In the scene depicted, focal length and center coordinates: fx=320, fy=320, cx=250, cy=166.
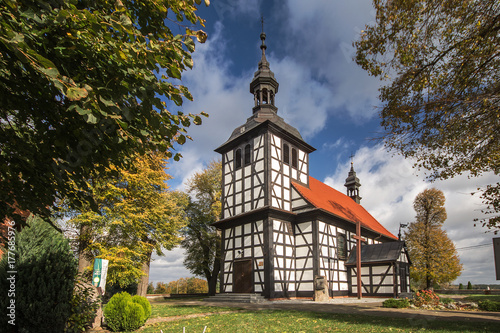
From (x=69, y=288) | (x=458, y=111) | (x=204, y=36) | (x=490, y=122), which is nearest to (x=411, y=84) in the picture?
(x=458, y=111)

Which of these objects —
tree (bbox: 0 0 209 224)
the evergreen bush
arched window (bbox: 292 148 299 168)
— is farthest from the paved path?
arched window (bbox: 292 148 299 168)

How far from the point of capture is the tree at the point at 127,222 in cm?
1605

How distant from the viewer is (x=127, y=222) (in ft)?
54.5

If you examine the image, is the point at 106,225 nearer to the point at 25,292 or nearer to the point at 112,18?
the point at 25,292

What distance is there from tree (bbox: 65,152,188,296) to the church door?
4691 millimetres

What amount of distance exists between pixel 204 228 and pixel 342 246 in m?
13.4

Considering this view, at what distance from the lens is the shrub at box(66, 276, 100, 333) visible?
7.85 m

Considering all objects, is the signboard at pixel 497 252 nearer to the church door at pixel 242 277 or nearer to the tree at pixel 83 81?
the tree at pixel 83 81

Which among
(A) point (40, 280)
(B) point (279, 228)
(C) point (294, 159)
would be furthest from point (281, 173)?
(A) point (40, 280)

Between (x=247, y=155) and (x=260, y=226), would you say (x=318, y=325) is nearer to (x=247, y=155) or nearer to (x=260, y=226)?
(x=260, y=226)

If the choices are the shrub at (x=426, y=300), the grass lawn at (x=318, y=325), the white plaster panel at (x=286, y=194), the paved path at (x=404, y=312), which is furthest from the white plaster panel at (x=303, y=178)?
the grass lawn at (x=318, y=325)

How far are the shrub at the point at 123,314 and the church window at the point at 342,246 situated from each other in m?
16.4

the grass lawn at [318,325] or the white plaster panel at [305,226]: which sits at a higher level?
the white plaster panel at [305,226]

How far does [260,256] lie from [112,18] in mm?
17783
